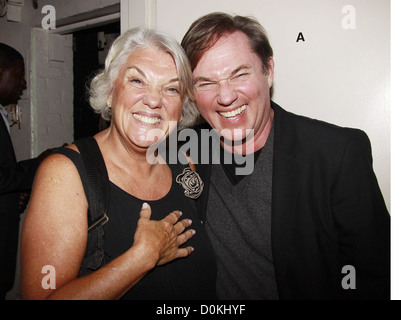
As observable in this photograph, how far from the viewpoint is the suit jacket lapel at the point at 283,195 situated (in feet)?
4.52

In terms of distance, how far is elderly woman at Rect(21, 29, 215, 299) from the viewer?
1056mm

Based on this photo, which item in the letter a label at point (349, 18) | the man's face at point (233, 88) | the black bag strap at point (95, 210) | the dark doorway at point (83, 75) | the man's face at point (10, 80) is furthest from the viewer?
the dark doorway at point (83, 75)

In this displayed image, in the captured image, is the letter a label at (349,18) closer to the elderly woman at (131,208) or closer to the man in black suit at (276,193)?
the man in black suit at (276,193)

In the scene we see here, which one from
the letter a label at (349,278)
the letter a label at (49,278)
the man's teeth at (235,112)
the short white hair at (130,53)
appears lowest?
the letter a label at (349,278)

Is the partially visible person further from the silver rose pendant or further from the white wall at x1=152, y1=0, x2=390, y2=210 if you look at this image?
the white wall at x1=152, y1=0, x2=390, y2=210

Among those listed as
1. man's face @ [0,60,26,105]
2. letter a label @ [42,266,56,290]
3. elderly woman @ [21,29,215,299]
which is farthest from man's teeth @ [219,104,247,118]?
man's face @ [0,60,26,105]

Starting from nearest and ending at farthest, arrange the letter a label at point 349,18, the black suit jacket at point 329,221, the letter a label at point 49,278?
the letter a label at point 49,278, the black suit jacket at point 329,221, the letter a label at point 349,18

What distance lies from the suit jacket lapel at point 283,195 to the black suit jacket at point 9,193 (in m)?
2.13

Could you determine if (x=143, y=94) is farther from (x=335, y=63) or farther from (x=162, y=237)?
(x=335, y=63)

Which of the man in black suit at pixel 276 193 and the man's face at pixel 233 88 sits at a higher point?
the man's face at pixel 233 88

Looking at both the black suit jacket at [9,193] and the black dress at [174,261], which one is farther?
the black suit jacket at [9,193]

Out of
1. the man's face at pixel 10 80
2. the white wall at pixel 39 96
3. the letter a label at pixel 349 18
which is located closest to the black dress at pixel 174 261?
the letter a label at pixel 349 18

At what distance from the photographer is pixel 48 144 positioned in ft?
11.0

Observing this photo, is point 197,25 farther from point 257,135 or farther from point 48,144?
point 48,144
